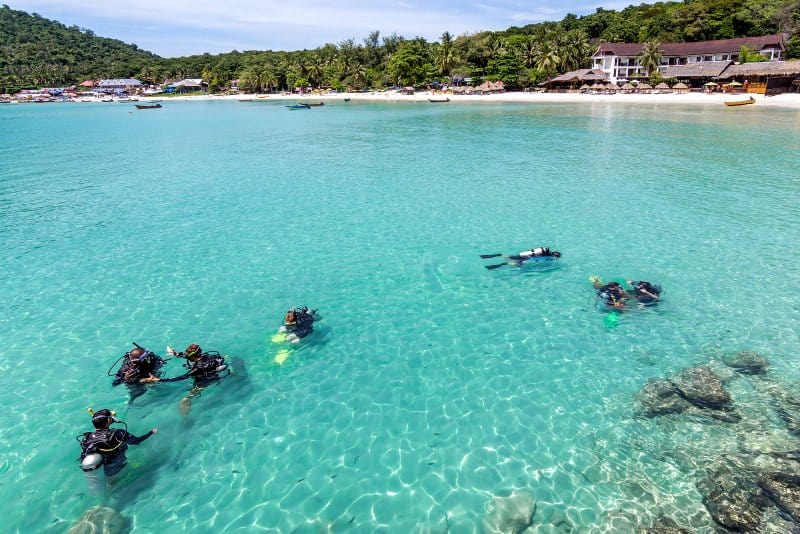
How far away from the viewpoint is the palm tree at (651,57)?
93.0 metres

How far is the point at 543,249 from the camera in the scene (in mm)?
17047

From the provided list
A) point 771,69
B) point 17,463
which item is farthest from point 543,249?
point 771,69

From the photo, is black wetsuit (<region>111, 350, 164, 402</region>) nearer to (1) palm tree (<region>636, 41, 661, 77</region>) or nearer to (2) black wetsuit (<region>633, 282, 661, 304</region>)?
(2) black wetsuit (<region>633, 282, 661, 304</region>)

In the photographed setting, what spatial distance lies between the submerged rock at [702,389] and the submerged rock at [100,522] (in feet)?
40.1

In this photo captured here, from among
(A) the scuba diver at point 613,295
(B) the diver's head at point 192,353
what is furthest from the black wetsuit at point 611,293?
(B) the diver's head at point 192,353

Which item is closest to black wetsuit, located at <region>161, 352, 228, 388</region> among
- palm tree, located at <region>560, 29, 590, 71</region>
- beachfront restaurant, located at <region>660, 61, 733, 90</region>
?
beachfront restaurant, located at <region>660, 61, 733, 90</region>

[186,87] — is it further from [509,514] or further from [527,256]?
[509,514]

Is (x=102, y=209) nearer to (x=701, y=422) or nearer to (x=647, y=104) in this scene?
(x=701, y=422)

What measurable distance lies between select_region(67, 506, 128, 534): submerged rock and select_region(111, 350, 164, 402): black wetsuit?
333 centimetres

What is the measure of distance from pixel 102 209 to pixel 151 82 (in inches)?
8468

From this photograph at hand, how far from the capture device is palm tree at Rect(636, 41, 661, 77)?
305 feet

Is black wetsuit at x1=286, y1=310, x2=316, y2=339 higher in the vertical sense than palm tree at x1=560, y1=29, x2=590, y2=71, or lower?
lower

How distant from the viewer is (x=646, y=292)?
47.2 ft

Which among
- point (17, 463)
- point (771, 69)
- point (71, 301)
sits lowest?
point (17, 463)
